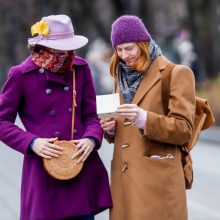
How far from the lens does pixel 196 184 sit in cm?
1171

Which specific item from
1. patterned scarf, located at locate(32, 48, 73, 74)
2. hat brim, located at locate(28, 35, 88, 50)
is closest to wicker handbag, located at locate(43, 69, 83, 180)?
patterned scarf, located at locate(32, 48, 73, 74)

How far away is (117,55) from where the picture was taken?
15.6 ft

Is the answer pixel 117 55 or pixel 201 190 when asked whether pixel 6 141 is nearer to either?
pixel 117 55

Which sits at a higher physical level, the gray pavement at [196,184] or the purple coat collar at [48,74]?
the purple coat collar at [48,74]

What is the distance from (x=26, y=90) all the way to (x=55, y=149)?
377mm

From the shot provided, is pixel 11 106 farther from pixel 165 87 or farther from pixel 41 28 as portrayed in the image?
pixel 165 87

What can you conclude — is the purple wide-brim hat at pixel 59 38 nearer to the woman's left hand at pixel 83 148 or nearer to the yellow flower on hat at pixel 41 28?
the yellow flower on hat at pixel 41 28

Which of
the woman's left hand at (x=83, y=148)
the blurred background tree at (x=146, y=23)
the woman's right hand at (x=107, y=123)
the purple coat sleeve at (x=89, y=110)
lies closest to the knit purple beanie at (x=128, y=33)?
the purple coat sleeve at (x=89, y=110)

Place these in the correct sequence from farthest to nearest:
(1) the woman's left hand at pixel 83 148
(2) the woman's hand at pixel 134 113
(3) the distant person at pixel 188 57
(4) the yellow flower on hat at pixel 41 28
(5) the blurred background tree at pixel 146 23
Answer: (3) the distant person at pixel 188 57, (5) the blurred background tree at pixel 146 23, (4) the yellow flower on hat at pixel 41 28, (1) the woman's left hand at pixel 83 148, (2) the woman's hand at pixel 134 113

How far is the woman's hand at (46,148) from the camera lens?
180 inches

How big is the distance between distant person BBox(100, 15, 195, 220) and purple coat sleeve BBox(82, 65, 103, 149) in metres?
0.05

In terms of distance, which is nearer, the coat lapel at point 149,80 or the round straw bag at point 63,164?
the round straw bag at point 63,164

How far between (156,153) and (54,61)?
74 cm

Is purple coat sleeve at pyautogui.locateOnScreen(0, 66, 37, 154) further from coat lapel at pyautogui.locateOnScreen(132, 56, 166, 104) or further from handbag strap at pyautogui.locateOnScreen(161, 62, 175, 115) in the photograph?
handbag strap at pyautogui.locateOnScreen(161, 62, 175, 115)
